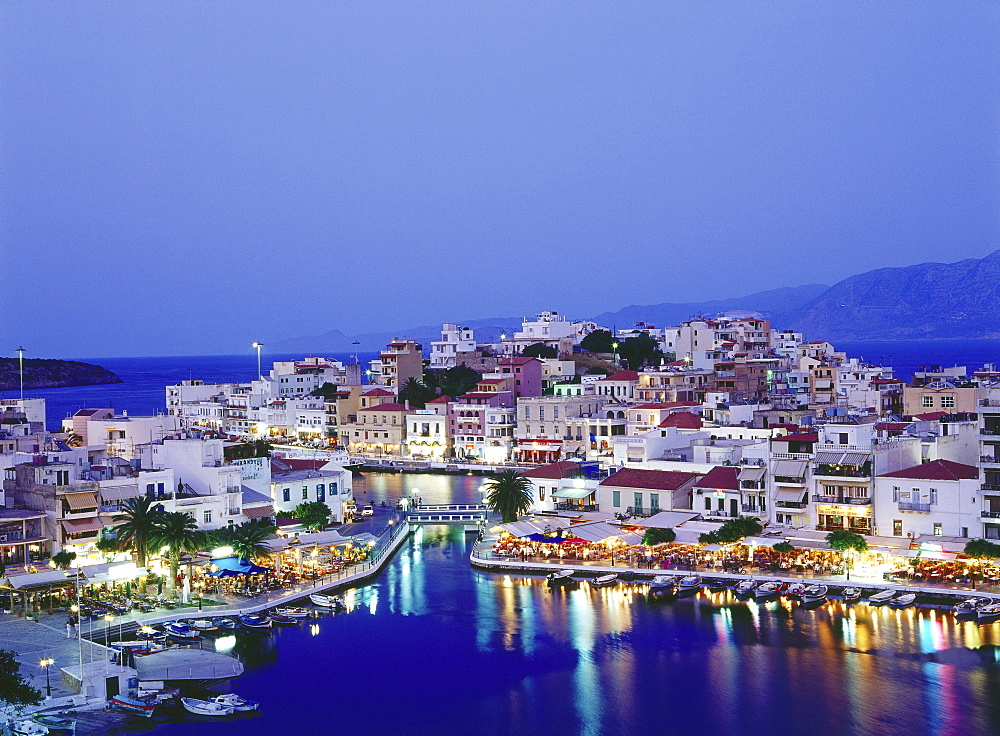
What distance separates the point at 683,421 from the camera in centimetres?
5094

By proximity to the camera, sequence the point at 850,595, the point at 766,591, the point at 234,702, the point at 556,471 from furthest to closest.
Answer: the point at 556,471
the point at 766,591
the point at 850,595
the point at 234,702

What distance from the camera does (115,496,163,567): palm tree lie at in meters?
30.6

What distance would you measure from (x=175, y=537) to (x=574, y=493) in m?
15.3

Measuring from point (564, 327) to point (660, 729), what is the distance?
66382 millimetres

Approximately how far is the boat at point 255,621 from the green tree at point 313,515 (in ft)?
28.2

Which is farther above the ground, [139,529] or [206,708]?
[139,529]

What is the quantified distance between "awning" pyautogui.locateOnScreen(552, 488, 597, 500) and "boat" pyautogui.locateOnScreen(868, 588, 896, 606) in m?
12.9

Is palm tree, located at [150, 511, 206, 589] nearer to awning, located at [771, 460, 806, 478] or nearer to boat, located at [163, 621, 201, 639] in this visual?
boat, located at [163, 621, 201, 639]

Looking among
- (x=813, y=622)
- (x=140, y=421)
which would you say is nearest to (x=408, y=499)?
(x=140, y=421)

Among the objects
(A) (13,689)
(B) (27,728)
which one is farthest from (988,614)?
(A) (13,689)

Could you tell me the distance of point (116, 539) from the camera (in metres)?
31.5

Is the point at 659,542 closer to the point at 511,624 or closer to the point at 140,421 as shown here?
the point at 511,624

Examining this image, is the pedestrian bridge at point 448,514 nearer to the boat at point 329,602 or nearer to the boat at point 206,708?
the boat at point 329,602

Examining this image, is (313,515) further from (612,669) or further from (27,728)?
(27,728)
